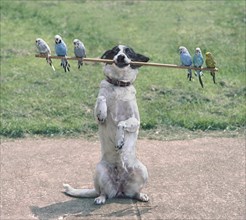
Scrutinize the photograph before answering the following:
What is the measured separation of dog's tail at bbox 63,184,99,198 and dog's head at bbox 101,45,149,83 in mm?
1303

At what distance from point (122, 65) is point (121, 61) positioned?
51mm

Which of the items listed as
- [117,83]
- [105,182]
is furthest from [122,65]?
[105,182]

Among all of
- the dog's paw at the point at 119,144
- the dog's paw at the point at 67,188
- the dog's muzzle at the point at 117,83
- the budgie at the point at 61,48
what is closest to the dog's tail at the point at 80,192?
the dog's paw at the point at 67,188

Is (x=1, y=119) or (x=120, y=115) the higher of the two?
(x=120, y=115)

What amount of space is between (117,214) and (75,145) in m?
2.43

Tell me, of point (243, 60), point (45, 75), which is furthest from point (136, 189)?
point (243, 60)

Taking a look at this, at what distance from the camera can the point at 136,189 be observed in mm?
7359

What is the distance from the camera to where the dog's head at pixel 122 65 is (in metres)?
7.02

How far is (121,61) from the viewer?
701cm

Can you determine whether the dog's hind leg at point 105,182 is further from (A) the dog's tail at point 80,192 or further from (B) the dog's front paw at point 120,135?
(B) the dog's front paw at point 120,135

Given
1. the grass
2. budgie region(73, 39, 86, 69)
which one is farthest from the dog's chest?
the grass

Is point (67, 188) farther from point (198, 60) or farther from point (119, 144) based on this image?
point (198, 60)

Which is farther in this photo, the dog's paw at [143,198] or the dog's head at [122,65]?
the dog's paw at [143,198]

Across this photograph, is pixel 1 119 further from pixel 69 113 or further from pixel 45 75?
pixel 45 75
